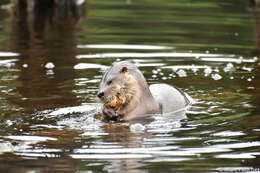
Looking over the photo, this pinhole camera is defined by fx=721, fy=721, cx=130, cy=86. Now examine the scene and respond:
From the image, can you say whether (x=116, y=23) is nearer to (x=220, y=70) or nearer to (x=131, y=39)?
(x=131, y=39)

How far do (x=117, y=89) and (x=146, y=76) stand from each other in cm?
259

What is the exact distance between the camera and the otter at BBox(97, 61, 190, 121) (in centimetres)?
720

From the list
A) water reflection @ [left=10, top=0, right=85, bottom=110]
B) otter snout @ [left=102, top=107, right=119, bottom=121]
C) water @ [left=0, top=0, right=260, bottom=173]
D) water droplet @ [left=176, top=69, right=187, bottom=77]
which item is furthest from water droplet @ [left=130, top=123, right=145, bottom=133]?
water droplet @ [left=176, top=69, right=187, bottom=77]

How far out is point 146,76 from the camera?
32.1ft

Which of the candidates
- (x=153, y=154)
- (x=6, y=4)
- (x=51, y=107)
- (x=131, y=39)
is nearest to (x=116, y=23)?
(x=131, y=39)

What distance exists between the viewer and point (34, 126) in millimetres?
6980

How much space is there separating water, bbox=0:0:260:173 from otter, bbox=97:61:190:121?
6.7 inches

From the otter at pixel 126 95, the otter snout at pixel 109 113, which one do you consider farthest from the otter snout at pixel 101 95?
the otter snout at pixel 109 113

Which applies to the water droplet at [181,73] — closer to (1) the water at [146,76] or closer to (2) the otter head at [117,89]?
(1) the water at [146,76]

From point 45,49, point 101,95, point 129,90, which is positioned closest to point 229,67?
point 129,90

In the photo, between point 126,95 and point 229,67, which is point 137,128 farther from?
point 229,67

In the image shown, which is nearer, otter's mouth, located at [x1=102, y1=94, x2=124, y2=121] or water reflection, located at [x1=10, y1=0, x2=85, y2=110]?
otter's mouth, located at [x1=102, y1=94, x2=124, y2=121]

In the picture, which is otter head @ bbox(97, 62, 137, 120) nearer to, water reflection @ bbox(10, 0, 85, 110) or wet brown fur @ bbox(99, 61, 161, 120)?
wet brown fur @ bbox(99, 61, 161, 120)

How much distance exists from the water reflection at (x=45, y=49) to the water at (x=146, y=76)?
0.02 m
